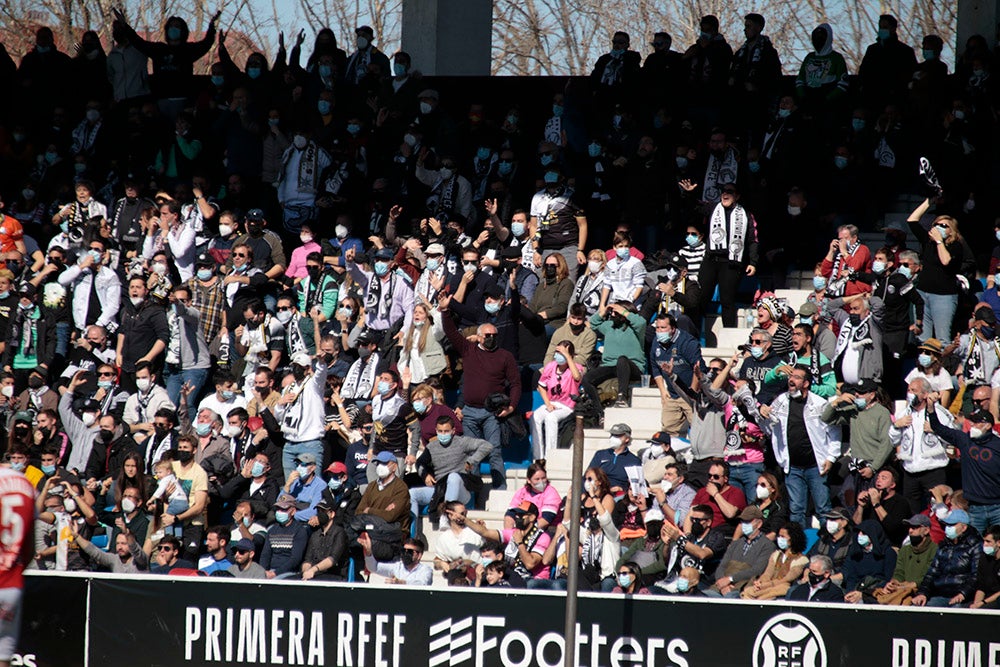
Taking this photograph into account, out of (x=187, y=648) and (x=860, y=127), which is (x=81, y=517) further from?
(x=860, y=127)

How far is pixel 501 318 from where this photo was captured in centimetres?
1967

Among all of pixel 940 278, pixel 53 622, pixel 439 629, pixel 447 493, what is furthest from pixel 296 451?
pixel 940 278

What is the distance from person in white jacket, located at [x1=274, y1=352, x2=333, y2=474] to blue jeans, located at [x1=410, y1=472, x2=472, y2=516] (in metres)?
1.47

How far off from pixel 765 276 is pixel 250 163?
811 cm

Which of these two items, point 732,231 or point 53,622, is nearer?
point 53,622

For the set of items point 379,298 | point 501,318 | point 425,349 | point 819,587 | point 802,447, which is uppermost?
point 379,298

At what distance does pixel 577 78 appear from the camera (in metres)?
23.5

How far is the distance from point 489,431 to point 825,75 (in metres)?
7.43

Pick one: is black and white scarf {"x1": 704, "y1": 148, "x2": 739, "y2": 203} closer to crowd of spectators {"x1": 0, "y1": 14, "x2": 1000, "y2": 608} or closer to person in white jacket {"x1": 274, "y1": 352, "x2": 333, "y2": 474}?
crowd of spectators {"x1": 0, "y1": 14, "x2": 1000, "y2": 608}

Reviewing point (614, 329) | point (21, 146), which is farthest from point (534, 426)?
point (21, 146)

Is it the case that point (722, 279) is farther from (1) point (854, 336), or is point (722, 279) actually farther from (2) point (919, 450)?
(2) point (919, 450)


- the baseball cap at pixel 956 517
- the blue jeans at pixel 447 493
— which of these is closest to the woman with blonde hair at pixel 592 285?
the blue jeans at pixel 447 493

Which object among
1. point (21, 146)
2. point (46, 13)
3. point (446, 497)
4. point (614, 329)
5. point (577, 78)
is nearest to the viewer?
point (446, 497)

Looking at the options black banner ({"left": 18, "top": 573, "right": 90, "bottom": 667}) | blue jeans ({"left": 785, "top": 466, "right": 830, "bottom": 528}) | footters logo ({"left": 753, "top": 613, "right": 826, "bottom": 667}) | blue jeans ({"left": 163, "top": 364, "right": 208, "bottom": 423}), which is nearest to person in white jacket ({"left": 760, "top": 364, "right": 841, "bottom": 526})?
blue jeans ({"left": 785, "top": 466, "right": 830, "bottom": 528})
